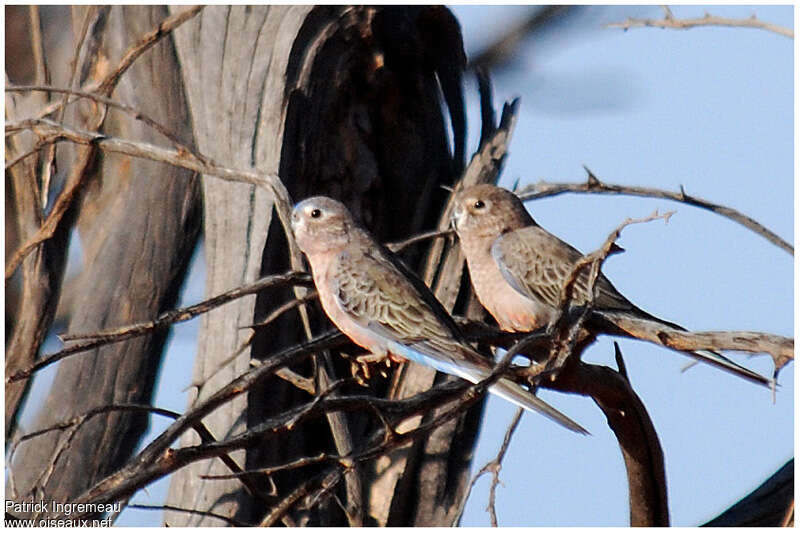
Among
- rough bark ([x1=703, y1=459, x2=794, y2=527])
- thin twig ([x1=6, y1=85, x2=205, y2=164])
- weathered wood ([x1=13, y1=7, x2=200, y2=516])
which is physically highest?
thin twig ([x1=6, y1=85, x2=205, y2=164])

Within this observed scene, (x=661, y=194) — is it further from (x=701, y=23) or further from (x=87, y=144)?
(x=87, y=144)

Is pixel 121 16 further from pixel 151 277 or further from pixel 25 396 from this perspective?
pixel 25 396

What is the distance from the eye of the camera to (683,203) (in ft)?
19.5

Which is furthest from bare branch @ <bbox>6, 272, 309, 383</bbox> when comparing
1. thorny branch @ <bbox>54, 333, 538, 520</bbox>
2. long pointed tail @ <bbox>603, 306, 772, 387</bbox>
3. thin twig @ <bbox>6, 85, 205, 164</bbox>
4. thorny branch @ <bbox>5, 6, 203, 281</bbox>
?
long pointed tail @ <bbox>603, 306, 772, 387</bbox>

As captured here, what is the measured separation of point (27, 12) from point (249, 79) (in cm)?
451

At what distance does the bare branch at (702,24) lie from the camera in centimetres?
429

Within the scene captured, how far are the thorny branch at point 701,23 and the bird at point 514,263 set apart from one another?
72.4 inches

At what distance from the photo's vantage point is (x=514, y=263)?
6.79 metres

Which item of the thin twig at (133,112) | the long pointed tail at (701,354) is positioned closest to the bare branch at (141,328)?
the thin twig at (133,112)

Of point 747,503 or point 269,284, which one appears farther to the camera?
point 747,503

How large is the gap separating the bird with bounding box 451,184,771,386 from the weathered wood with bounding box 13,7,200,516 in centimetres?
225

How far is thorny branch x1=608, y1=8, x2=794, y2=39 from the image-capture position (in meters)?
4.30

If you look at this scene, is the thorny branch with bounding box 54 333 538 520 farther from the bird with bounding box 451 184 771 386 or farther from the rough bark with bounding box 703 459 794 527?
the rough bark with bounding box 703 459 794 527

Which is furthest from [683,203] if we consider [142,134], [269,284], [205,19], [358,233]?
[142,134]
